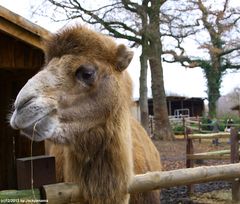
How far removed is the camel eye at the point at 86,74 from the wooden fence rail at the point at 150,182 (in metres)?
0.76

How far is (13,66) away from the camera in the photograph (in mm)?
5484

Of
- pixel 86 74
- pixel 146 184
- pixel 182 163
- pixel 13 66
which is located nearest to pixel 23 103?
pixel 86 74

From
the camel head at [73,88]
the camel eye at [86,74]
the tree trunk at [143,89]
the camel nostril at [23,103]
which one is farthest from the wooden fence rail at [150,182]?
the tree trunk at [143,89]

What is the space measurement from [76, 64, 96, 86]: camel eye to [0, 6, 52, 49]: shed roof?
2.06 m

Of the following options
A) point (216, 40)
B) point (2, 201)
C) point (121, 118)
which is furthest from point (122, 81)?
point (216, 40)

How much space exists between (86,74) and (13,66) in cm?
286

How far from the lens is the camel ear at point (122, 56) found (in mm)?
3104

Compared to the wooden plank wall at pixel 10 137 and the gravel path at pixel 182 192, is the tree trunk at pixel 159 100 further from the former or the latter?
the wooden plank wall at pixel 10 137

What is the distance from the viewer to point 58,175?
4051 mm

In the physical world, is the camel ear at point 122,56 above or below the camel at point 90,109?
above

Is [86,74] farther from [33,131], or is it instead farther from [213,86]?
[213,86]

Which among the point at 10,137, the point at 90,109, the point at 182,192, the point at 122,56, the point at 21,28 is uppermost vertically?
the point at 21,28

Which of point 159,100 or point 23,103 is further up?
point 159,100

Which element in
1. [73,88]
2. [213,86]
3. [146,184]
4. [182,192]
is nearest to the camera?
[73,88]
